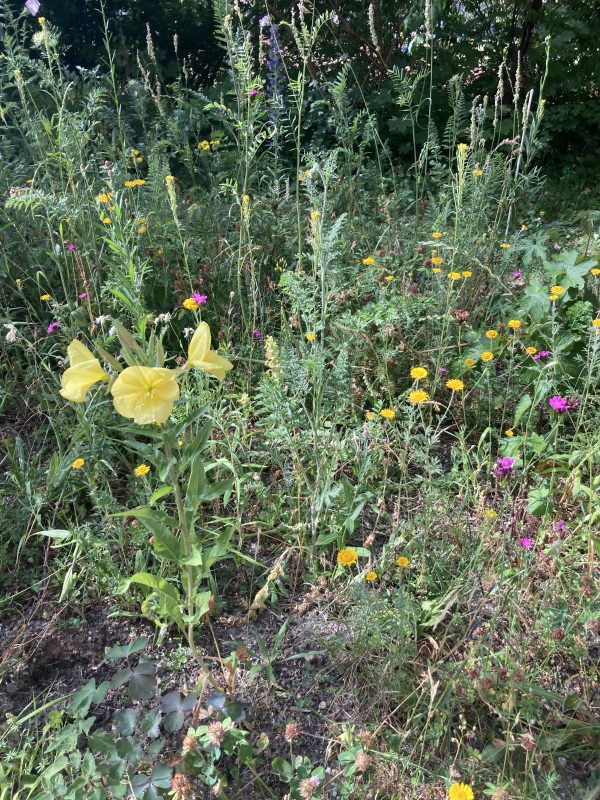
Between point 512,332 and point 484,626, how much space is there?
48.8 inches

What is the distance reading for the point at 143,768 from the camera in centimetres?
143

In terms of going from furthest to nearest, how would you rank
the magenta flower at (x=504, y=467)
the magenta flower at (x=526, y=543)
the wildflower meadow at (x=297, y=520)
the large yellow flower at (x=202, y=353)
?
the magenta flower at (x=504, y=467)
the magenta flower at (x=526, y=543)
the wildflower meadow at (x=297, y=520)
the large yellow flower at (x=202, y=353)

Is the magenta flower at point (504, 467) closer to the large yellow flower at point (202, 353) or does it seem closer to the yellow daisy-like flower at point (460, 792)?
the yellow daisy-like flower at point (460, 792)

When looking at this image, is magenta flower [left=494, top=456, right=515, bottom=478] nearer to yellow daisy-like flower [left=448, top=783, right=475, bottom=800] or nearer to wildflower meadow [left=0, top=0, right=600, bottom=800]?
wildflower meadow [left=0, top=0, right=600, bottom=800]

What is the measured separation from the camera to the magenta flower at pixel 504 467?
6.30 feet

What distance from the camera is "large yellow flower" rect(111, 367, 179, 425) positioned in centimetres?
111

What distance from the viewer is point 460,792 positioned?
1242mm

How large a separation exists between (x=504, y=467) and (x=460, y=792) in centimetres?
94

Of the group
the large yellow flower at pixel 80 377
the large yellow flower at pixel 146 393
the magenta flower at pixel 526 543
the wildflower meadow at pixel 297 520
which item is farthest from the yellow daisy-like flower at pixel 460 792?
the large yellow flower at pixel 80 377

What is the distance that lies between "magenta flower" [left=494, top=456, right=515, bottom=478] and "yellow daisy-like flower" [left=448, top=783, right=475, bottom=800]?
3.01 feet

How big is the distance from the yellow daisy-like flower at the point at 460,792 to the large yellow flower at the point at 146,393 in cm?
92

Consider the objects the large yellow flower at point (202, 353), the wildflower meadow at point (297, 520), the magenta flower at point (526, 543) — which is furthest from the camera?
the magenta flower at point (526, 543)

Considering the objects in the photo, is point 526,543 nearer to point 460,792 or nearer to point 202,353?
point 460,792

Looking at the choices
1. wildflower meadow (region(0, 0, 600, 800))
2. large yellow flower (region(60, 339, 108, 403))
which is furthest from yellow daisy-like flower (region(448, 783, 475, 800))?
large yellow flower (region(60, 339, 108, 403))
